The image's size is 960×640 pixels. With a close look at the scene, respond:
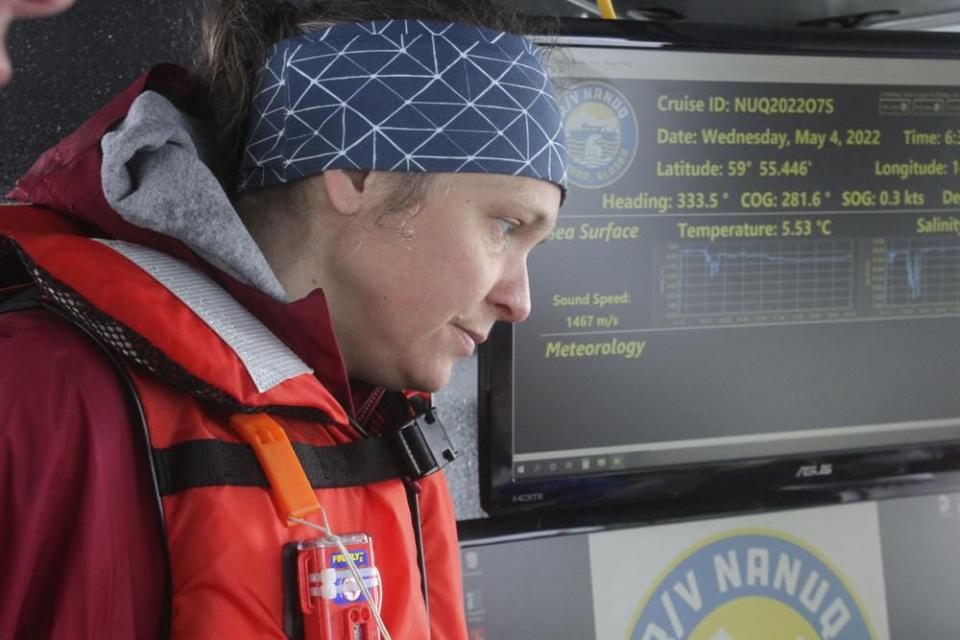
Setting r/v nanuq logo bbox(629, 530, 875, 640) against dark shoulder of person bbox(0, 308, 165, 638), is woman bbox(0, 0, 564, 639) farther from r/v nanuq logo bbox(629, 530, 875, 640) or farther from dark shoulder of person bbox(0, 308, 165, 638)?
r/v nanuq logo bbox(629, 530, 875, 640)

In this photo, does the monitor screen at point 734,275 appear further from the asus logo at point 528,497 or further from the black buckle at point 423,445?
the black buckle at point 423,445

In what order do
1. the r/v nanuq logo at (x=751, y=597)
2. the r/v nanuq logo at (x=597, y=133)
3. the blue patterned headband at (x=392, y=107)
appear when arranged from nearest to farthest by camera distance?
1. the blue patterned headband at (x=392, y=107)
2. the r/v nanuq logo at (x=597, y=133)
3. the r/v nanuq logo at (x=751, y=597)

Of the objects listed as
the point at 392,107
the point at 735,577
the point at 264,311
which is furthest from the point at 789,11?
the point at 264,311

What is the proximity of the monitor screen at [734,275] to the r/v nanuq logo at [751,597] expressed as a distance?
0.35ft

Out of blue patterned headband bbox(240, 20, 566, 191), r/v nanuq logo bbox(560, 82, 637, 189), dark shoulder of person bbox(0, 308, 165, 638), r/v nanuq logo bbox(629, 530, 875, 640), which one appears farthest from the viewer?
r/v nanuq logo bbox(629, 530, 875, 640)

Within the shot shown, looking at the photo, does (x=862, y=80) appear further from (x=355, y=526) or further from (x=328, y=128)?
(x=355, y=526)

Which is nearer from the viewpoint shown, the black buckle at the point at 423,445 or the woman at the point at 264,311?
the woman at the point at 264,311

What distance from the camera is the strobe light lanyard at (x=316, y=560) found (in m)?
0.77

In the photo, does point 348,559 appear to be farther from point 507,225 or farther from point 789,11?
point 789,11

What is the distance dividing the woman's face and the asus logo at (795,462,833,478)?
1.64 feet

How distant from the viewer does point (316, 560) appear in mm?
774

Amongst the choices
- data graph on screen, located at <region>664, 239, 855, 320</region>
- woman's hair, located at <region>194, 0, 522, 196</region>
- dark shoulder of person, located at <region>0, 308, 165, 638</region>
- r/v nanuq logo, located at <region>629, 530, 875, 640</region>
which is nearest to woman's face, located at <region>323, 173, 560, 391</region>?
woman's hair, located at <region>194, 0, 522, 196</region>

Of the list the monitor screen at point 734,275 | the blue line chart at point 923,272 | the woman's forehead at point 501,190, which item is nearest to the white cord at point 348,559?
the woman's forehead at point 501,190

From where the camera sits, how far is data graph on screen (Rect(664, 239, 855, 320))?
4.17 ft
